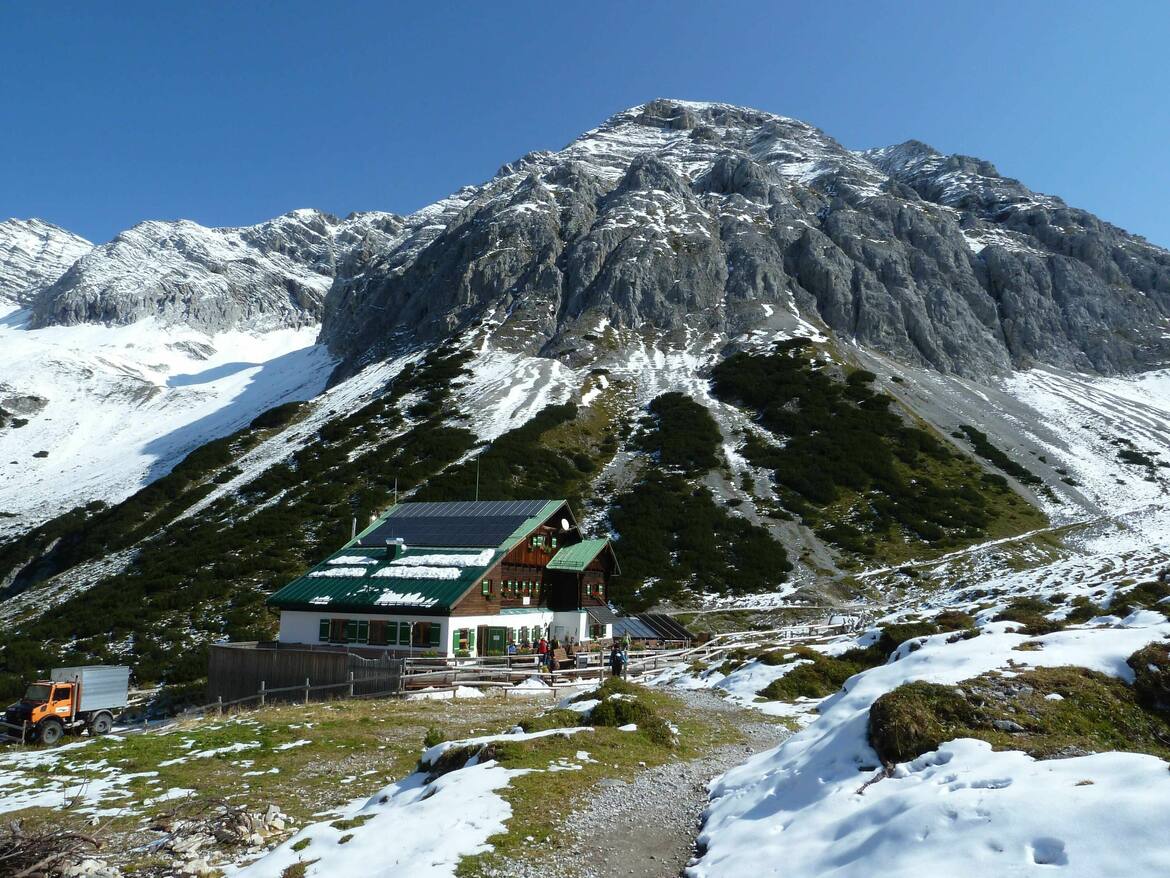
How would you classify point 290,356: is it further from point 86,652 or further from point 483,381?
point 86,652

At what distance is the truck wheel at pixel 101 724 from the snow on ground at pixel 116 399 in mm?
79989

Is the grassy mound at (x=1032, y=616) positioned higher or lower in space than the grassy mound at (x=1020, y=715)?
higher

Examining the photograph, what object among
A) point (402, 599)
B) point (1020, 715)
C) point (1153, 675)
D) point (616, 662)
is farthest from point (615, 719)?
point (402, 599)

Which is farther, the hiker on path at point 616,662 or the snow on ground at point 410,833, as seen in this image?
the hiker on path at point 616,662

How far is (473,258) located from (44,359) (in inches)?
4184

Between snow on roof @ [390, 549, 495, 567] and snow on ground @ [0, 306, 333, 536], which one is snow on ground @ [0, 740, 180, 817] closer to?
snow on roof @ [390, 549, 495, 567]

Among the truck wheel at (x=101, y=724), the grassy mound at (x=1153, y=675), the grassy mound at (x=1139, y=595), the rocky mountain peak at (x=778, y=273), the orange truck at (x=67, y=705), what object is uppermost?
the rocky mountain peak at (x=778, y=273)

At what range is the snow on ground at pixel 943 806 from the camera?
6719 millimetres

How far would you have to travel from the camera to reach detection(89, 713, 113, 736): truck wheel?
2923 centimetres

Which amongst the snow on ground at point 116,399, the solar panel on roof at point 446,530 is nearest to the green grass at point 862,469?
the solar panel on roof at point 446,530

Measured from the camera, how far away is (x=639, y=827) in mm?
11453

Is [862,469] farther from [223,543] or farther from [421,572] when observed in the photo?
[223,543]

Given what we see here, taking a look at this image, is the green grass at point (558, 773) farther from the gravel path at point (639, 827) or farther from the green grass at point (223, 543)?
the green grass at point (223, 543)

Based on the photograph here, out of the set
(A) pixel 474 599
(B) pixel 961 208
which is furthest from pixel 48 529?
(B) pixel 961 208
